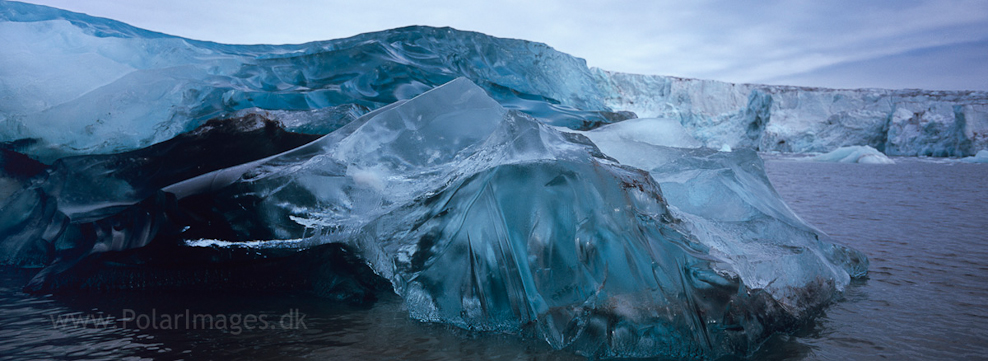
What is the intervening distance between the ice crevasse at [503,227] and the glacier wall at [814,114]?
50.2ft

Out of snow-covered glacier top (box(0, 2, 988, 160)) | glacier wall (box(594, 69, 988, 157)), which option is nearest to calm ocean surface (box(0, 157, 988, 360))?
snow-covered glacier top (box(0, 2, 988, 160))

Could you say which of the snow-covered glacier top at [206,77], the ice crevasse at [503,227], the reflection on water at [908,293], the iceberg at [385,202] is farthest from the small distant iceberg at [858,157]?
the ice crevasse at [503,227]

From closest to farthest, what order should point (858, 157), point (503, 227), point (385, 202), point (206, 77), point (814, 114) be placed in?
point (503, 227), point (385, 202), point (206, 77), point (858, 157), point (814, 114)

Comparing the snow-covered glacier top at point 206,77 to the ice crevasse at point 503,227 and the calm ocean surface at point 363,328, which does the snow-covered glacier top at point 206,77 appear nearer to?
the ice crevasse at point 503,227

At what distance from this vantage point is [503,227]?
1384 mm

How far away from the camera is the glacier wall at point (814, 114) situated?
19.1m

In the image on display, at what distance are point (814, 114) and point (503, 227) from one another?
90.1ft

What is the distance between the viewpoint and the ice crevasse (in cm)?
125

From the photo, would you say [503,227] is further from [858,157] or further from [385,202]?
[858,157]

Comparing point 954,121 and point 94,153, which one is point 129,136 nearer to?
point 94,153

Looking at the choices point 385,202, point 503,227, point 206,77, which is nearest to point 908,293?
point 503,227

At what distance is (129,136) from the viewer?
7.20 ft

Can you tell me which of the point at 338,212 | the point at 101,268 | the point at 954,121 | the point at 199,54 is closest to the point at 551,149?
the point at 338,212

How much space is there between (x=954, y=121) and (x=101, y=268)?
25.3 m
